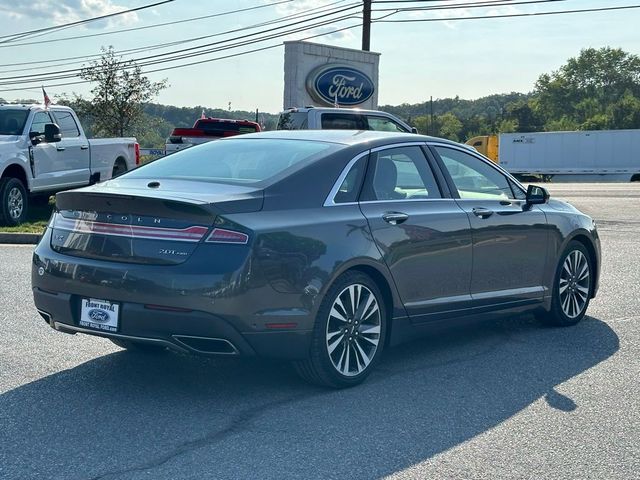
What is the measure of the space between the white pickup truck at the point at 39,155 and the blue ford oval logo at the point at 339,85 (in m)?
10.7

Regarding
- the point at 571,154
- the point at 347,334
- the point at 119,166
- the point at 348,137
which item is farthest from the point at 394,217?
the point at 571,154

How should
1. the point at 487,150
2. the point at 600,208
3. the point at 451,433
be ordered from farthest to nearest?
the point at 487,150 → the point at 600,208 → the point at 451,433

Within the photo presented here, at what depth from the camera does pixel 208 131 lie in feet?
73.8

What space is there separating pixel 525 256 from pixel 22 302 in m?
4.59

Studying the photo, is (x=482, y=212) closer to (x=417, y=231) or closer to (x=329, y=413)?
(x=417, y=231)

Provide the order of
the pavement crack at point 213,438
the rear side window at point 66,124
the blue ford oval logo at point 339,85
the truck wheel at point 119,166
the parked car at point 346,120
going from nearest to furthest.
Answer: the pavement crack at point 213,438
the rear side window at point 66,124
the parked car at point 346,120
the truck wheel at point 119,166
the blue ford oval logo at point 339,85

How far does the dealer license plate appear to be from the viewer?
17.3 feet

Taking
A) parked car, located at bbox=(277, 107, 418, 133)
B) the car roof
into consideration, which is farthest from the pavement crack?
parked car, located at bbox=(277, 107, 418, 133)

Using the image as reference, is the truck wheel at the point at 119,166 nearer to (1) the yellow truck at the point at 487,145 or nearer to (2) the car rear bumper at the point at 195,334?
(2) the car rear bumper at the point at 195,334

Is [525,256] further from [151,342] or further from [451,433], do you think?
[151,342]

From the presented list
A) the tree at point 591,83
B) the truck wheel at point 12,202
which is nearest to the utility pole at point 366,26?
the truck wheel at point 12,202

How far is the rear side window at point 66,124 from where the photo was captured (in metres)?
16.5

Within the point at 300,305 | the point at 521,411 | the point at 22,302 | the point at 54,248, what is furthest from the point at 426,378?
the point at 22,302

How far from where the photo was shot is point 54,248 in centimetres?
569
